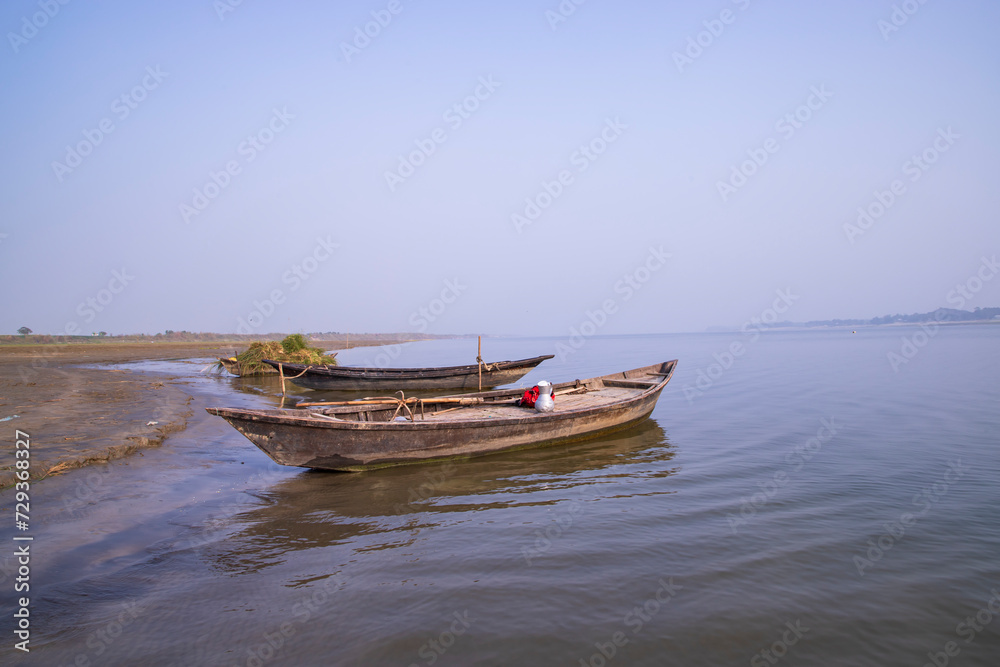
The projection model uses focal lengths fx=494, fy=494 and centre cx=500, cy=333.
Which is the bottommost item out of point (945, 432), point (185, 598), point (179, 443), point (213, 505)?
point (945, 432)

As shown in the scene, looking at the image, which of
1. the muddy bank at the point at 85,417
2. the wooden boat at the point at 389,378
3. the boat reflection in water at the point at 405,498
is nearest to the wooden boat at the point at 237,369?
the wooden boat at the point at 389,378

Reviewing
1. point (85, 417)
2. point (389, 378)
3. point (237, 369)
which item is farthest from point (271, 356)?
point (85, 417)

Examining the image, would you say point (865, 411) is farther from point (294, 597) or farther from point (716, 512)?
point (294, 597)

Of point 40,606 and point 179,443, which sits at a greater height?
point 179,443

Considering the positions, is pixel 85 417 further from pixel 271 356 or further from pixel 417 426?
pixel 271 356

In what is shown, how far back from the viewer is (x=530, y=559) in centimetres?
527

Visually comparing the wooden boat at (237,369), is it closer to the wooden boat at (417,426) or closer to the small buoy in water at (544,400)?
the wooden boat at (417,426)

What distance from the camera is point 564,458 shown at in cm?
979

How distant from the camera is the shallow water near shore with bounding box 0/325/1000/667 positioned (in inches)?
152

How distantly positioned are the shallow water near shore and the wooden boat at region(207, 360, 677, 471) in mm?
400

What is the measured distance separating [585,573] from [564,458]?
16.0 ft

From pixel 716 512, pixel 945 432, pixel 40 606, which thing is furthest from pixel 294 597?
pixel 945 432

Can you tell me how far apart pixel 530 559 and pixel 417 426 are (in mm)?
3793

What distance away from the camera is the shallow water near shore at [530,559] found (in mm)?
3850
